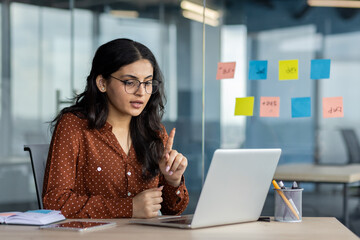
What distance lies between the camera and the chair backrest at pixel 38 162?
2.10 metres

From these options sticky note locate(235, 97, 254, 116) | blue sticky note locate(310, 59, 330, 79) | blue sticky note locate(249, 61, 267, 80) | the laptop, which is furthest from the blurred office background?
the laptop

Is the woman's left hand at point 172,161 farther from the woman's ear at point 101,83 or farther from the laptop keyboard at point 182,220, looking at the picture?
the woman's ear at point 101,83

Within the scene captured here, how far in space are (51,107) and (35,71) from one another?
31 centimetres

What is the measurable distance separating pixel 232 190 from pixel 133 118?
2.48 ft

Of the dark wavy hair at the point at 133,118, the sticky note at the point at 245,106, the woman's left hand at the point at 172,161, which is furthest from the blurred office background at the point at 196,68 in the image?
the woman's left hand at the point at 172,161

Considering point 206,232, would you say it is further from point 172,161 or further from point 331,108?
point 331,108

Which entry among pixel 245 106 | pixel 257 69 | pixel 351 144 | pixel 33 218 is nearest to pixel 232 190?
pixel 33 218

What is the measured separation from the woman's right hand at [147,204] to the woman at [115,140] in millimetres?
109

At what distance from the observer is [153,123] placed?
2.26 m

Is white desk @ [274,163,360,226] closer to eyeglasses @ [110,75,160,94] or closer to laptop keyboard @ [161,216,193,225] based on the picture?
eyeglasses @ [110,75,160,94]

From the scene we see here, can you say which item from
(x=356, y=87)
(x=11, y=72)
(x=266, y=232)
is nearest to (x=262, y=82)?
(x=356, y=87)

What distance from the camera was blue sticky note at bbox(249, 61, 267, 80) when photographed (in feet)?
10.1

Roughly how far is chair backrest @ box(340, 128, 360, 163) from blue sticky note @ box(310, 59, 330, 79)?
2.24 metres

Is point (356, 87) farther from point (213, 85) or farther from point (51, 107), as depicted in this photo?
point (51, 107)
